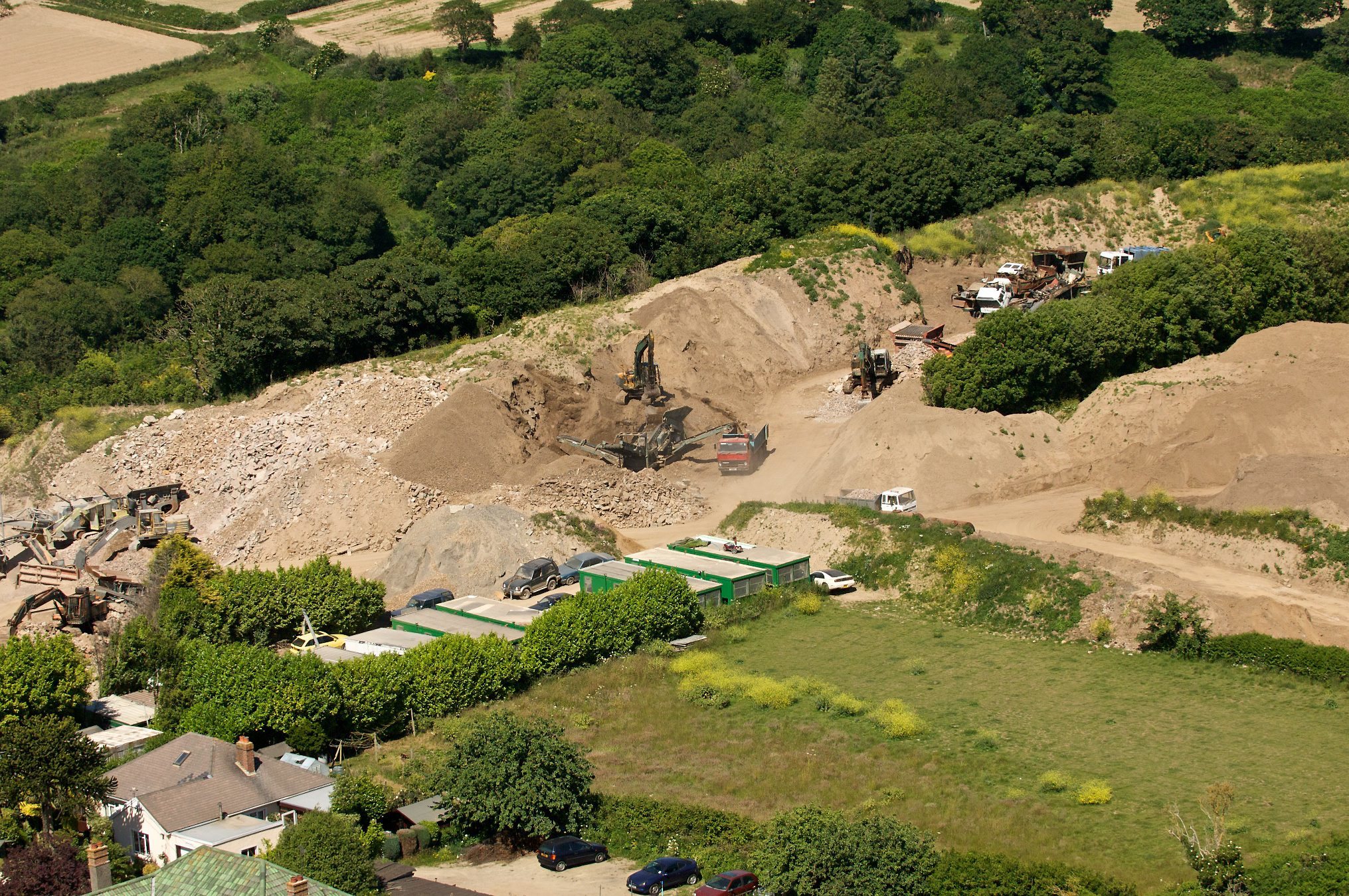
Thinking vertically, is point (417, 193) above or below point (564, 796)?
above

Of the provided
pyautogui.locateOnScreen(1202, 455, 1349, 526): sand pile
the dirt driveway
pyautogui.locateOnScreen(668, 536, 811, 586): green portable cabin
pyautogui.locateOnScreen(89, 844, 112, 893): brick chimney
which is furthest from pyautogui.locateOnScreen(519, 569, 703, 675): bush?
pyautogui.locateOnScreen(1202, 455, 1349, 526): sand pile

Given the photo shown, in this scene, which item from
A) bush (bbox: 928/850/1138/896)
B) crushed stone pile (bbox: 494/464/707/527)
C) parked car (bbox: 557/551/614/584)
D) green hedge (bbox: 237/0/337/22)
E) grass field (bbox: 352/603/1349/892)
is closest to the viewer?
bush (bbox: 928/850/1138/896)

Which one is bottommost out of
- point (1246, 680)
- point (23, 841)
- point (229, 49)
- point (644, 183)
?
point (1246, 680)

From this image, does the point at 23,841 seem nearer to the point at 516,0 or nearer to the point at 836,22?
the point at 836,22

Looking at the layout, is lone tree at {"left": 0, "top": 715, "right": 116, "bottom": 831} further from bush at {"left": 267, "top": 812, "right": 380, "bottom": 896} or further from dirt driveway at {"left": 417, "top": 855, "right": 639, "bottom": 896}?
dirt driveway at {"left": 417, "top": 855, "right": 639, "bottom": 896}

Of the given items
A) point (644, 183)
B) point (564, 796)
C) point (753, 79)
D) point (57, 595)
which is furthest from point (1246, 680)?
point (753, 79)

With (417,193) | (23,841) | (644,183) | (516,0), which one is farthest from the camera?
(516,0)
